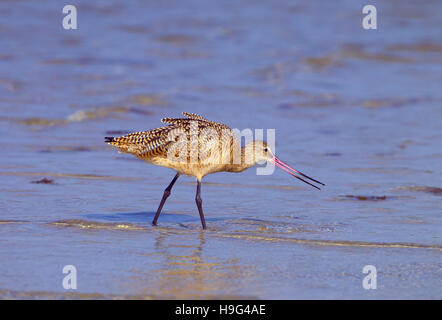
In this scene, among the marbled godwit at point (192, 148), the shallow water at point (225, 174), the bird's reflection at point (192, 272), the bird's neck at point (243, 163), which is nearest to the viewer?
the bird's reflection at point (192, 272)

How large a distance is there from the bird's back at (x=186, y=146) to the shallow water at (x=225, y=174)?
49 centimetres

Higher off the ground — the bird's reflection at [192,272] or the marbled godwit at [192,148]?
the marbled godwit at [192,148]

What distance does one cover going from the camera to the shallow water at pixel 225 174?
5305 millimetres

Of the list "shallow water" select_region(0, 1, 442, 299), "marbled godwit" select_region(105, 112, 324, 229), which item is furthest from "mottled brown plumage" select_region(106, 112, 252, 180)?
"shallow water" select_region(0, 1, 442, 299)

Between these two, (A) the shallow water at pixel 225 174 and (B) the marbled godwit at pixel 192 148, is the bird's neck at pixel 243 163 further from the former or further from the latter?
(A) the shallow water at pixel 225 174

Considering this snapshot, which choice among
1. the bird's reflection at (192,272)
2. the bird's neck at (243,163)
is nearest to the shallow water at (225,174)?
the bird's reflection at (192,272)

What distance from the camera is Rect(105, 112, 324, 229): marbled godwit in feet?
21.9

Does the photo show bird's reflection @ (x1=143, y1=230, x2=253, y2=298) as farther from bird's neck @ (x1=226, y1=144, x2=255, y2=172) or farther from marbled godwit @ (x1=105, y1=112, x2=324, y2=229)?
bird's neck @ (x1=226, y1=144, x2=255, y2=172)

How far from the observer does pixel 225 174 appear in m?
8.65

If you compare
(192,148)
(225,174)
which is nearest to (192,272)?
(192,148)

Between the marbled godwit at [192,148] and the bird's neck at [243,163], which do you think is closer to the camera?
the marbled godwit at [192,148]

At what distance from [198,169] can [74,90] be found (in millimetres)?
6879

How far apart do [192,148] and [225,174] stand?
6.68 feet

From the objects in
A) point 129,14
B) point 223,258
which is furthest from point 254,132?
point 129,14
